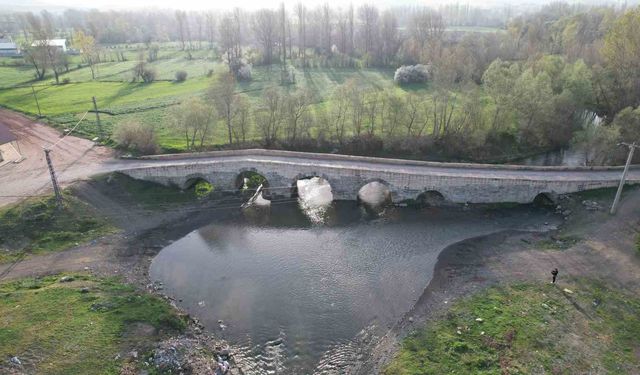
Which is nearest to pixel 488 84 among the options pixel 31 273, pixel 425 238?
pixel 425 238

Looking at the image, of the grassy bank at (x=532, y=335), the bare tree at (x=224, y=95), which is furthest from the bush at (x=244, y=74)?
the grassy bank at (x=532, y=335)

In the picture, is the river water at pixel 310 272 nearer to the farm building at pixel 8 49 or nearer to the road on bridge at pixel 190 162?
the road on bridge at pixel 190 162

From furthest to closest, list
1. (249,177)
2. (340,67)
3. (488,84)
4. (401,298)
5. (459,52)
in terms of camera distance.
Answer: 1. (340,67)
2. (459,52)
3. (488,84)
4. (249,177)
5. (401,298)

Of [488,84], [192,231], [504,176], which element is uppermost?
[488,84]

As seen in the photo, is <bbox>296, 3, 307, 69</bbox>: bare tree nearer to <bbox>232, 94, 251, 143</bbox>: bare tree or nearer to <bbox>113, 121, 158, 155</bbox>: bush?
<bbox>232, 94, 251, 143</bbox>: bare tree

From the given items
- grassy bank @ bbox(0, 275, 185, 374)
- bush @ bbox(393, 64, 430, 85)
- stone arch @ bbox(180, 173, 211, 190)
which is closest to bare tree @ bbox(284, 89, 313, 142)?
stone arch @ bbox(180, 173, 211, 190)

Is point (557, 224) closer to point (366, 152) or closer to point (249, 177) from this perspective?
point (366, 152)
